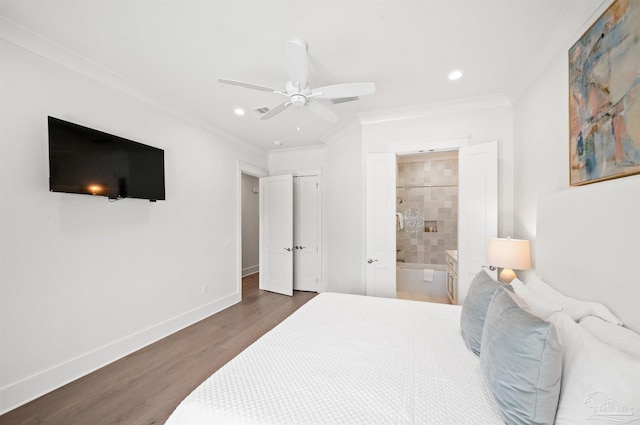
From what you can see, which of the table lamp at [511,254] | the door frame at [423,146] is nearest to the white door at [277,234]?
the door frame at [423,146]

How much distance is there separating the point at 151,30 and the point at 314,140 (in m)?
2.64

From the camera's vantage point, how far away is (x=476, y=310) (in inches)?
55.8

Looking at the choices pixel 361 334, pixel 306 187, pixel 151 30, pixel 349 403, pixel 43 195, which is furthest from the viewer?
pixel 306 187

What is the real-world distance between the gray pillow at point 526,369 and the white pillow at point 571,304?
0.49 metres

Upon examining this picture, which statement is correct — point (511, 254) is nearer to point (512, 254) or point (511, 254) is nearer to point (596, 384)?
point (512, 254)

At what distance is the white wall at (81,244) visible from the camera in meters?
1.72

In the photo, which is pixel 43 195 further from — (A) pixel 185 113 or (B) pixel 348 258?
A: (B) pixel 348 258

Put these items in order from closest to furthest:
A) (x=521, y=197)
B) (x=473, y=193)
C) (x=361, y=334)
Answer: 1. (x=361, y=334)
2. (x=521, y=197)
3. (x=473, y=193)

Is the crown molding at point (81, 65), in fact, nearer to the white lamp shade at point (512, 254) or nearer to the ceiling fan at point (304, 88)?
the ceiling fan at point (304, 88)

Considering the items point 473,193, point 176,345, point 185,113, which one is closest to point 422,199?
point 473,193

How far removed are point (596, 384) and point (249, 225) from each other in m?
5.78

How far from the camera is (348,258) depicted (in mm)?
3527

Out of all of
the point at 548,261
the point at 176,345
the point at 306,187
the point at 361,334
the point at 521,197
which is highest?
the point at 306,187

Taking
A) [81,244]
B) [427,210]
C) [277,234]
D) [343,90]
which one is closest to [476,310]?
[343,90]
